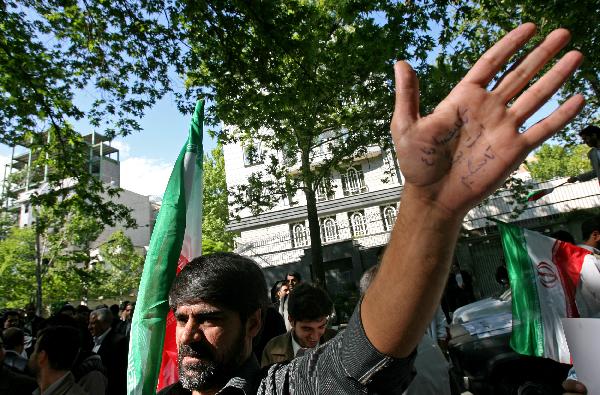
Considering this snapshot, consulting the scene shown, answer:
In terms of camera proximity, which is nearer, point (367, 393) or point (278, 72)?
point (367, 393)

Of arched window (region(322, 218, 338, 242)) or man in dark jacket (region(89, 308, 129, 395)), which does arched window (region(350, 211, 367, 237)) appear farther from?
man in dark jacket (region(89, 308, 129, 395))

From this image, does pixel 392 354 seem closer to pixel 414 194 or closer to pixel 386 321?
pixel 386 321

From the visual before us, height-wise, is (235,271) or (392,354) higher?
(235,271)

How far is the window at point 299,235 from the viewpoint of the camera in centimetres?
2377

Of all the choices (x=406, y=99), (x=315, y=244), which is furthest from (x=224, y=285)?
(x=315, y=244)

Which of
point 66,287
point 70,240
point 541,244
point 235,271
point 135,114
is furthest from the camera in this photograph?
point 66,287

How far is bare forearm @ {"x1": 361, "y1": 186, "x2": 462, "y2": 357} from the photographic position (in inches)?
37.5

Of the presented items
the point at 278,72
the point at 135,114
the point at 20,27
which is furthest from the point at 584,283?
the point at 20,27

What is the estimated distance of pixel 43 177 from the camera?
7863 millimetres

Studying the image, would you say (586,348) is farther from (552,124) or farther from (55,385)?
(55,385)

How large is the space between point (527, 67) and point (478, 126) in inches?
7.9

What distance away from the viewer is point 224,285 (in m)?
1.68

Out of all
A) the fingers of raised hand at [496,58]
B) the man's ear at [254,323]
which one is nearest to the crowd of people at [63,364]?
the man's ear at [254,323]

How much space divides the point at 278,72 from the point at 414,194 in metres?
6.03
